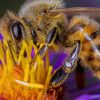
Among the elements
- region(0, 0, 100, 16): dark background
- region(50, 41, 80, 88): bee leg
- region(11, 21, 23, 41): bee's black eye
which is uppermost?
region(0, 0, 100, 16): dark background

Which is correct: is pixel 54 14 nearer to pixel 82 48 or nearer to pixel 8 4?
pixel 82 48

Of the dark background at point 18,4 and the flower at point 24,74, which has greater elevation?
the dark background at point 18,4

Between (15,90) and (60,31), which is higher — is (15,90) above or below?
below

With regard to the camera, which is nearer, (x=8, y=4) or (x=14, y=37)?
(x=14, y=37)

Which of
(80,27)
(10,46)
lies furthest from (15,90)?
(80,27)

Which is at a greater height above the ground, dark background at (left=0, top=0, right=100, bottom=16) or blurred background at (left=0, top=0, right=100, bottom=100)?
dark background at (left=0, top=0, right=100, bottom=16)

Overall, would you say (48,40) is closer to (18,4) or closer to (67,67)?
(67,67)
